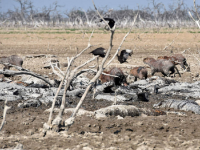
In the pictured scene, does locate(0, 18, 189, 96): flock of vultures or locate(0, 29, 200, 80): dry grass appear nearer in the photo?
locate(0, 18, 189, 96): flock of vultures

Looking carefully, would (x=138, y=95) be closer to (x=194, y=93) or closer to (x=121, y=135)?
(x=194, y=93)

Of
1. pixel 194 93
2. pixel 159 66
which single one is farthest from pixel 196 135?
pixel 159 66

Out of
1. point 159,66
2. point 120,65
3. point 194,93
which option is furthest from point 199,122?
point 120,65

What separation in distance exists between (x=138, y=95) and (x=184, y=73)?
4.97 meters

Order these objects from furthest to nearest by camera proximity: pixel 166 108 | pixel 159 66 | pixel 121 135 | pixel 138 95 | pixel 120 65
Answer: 1. pixel 120 65
2. pixel 159 66
3. pixel 138 95
4. pixel 166 108
5. pixel 121 135

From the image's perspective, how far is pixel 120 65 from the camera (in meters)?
11.4

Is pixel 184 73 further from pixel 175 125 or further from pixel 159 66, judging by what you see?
pixel 175 125

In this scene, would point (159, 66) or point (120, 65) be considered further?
Answer: point (120, 65)

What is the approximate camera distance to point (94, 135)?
11.6 ft

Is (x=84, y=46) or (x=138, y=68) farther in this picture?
(x=84, y=46)

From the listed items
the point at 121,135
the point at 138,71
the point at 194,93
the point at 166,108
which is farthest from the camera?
the point at 138,71

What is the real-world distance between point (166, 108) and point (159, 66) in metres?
4.80

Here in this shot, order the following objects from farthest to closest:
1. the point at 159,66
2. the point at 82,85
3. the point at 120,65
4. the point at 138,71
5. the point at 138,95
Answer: the point at 120,65 < the point at 159,66 < the point at 138,71 < the point at 82,85 < the point at 138,95

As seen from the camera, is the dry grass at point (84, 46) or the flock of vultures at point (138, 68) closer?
the flock of vultures at point (138, 68)
